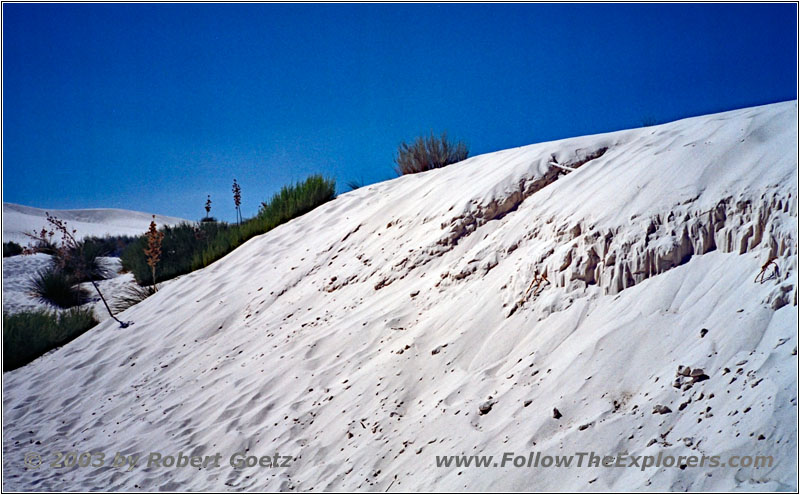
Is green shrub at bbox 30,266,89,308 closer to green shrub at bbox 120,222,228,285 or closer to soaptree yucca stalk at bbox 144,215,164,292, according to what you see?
green shrub at bbox 120,222,228,285

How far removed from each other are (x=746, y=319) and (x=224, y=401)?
3.96m

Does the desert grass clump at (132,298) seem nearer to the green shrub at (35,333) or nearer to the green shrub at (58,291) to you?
the green shrub at (35,333)

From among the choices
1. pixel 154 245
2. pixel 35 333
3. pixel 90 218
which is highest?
pixel 90 218

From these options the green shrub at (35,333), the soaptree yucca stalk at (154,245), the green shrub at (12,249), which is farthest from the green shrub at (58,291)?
the green shrub at (12,249)

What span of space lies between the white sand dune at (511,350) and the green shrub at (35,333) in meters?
1.45

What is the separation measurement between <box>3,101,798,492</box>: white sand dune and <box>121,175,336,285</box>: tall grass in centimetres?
319

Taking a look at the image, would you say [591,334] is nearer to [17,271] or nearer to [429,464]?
[429,464]

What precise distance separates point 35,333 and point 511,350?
763 cm

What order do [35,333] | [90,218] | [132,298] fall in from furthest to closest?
[90,218] < [132,298] < [35,333]

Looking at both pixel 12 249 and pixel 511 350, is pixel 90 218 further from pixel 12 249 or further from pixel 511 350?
pixel 511 350

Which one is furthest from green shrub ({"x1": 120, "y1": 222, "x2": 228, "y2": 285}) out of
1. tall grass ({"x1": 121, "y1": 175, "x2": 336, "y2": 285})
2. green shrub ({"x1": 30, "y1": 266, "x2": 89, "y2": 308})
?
green shrub ({"x1": 30, "y1": 266, "x2": 89, "y2": 308})

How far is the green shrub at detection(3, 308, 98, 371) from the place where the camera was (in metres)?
8.71

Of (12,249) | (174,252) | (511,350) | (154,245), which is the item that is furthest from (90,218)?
(511,350)

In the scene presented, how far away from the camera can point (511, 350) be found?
4250mm
